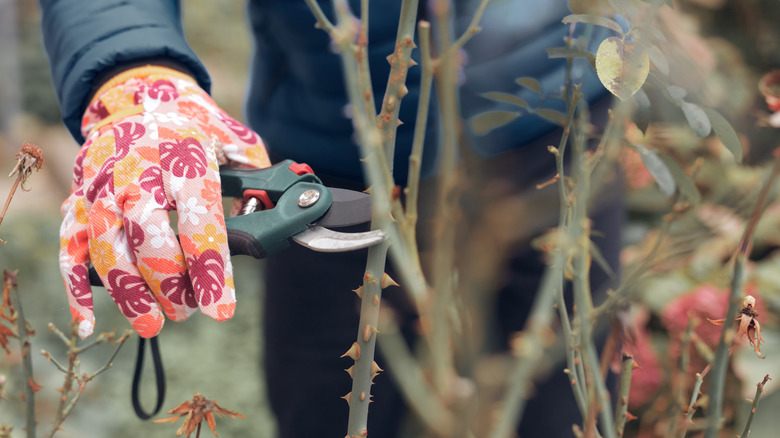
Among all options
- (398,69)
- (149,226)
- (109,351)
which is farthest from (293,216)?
(109,351)

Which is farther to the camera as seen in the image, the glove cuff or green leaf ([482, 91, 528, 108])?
the glove cuff

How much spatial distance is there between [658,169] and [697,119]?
9 centimetres

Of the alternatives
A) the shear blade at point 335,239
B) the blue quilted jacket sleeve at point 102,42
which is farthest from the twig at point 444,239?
the blue quilted jacket sleeve at point 102,42

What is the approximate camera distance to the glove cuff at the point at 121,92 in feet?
2.85

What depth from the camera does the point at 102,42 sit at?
937 mm

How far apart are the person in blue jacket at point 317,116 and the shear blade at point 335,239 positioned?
0.16m

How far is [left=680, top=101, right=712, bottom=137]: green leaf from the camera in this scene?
584 mm

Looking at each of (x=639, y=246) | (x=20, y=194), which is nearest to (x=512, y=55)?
(x=639, y=246)

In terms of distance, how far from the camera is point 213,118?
0.86m

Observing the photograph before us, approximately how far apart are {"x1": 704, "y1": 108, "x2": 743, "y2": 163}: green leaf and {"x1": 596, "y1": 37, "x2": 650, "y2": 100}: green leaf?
124 mm

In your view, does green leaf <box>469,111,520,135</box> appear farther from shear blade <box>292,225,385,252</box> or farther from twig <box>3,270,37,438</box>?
twig <box>3,270,37,438</box>

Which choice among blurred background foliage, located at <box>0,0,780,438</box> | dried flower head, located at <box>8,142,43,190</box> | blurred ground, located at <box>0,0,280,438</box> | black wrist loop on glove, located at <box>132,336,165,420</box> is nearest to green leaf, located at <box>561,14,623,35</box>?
blurred background foliage, located at <box>0,0,780,438</box>

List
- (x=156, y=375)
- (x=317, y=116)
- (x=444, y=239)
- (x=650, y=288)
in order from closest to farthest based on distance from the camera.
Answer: (x=444, y=239) → (x=156, y=375) → (x=317, y=116) → (x=650, y=288)

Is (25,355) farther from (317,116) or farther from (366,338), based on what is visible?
(317,116)
